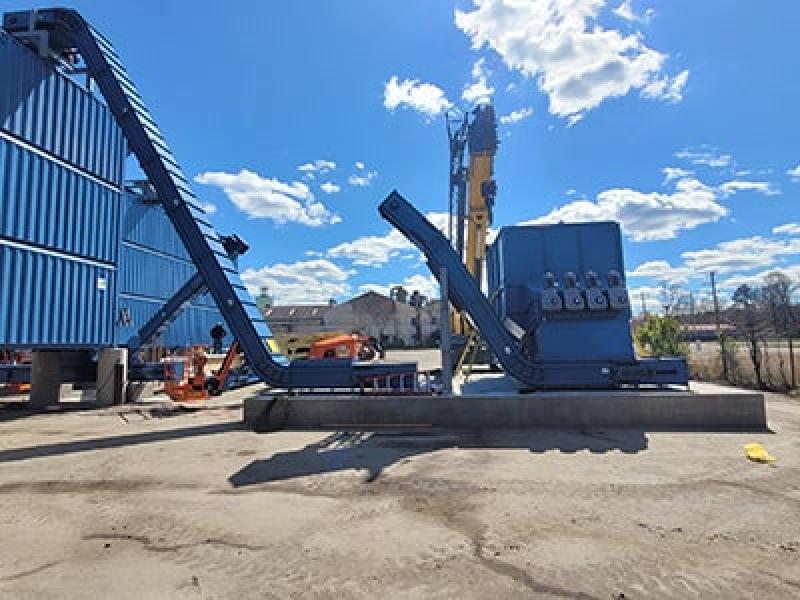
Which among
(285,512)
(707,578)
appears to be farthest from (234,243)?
(707,578)

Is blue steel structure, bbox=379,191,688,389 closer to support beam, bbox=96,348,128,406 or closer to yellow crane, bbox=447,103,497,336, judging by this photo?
yellow crane, bbox=447,103,497,336

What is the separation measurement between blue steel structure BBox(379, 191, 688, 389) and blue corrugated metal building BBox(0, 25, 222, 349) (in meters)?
8.66

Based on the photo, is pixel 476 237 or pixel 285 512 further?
pixel 476 237

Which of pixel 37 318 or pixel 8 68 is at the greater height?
pixel 8 68

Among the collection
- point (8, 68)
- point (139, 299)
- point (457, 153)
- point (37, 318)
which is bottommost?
point (37, 318)

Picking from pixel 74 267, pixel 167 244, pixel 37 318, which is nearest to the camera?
pixel 37 318

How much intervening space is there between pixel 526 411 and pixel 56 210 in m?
12.7

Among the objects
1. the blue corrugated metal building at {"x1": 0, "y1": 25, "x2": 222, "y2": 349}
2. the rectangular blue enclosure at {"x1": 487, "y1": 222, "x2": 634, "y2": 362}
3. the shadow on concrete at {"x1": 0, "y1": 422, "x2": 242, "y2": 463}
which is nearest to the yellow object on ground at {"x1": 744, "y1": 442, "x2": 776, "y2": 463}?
the rectangular blue enclosure at {"x1": 487, "y1": 222, "x2": 634, "y2": 362}

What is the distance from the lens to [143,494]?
6035mm

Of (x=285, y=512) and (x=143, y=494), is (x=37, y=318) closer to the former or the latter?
(x=143, y=494)

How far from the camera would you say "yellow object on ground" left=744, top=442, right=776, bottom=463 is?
702 centimetres

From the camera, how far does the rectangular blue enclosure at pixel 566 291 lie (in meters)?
11.1

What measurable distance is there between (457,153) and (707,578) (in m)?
19.2

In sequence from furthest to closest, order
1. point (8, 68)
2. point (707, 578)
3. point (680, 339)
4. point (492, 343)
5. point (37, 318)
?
point (680, 339)
point (37, 318)
point (8, 68)
point (492, 343)
point (707, 578)
